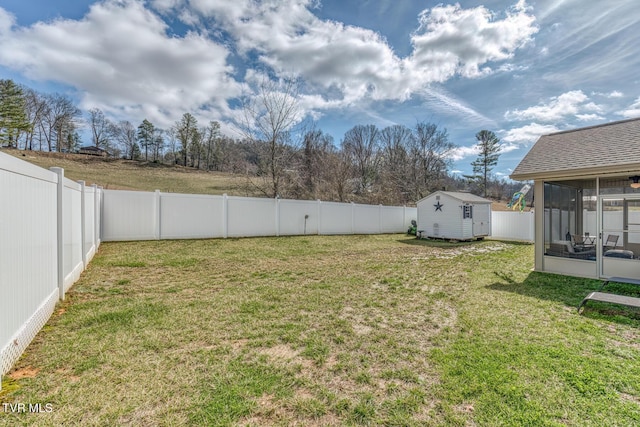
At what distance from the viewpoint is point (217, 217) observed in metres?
10.8

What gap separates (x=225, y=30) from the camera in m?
11.0

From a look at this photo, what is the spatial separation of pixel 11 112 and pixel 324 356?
41.8 metres

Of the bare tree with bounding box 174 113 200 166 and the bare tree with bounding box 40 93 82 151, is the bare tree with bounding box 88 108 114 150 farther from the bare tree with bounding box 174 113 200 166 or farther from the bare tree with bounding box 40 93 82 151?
the bare tree with bounding box 174 113 200 166

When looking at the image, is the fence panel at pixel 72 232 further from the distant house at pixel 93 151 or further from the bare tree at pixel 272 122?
the distant house at pixel 93 151

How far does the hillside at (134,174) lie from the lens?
29625 millimetres

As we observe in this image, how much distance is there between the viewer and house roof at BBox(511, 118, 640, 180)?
5910 millimetres

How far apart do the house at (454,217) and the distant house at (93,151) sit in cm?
5092

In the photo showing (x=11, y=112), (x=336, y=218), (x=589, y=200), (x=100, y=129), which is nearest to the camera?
(x=589, y=200)

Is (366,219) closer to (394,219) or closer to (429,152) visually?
(394,219)

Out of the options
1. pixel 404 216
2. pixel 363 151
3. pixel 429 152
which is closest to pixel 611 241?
pixel 404 216

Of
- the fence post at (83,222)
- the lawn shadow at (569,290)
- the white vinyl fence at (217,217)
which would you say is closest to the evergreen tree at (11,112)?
the white vinyl fence at (217,217)

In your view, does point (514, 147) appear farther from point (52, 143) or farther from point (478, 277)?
point (52, 143)

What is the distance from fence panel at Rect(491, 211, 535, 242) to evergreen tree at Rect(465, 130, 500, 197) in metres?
27.3

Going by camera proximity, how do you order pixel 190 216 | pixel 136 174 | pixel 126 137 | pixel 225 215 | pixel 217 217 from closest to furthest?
pixel 190 216, pixel 217 217, pixel 225 215, pixel 136 174, pixel 126 137
